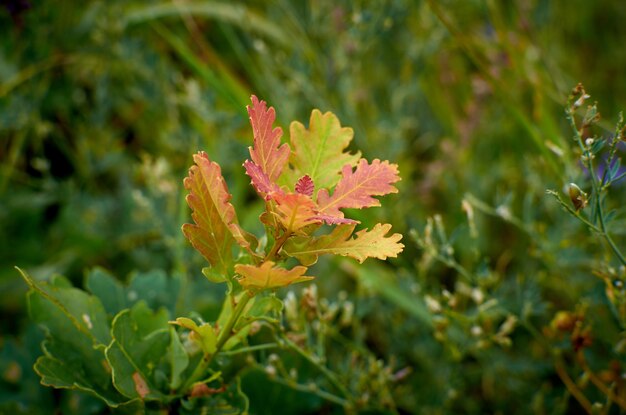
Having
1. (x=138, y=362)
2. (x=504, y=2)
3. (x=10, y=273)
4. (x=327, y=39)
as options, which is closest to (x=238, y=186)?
(x=327, y=39)

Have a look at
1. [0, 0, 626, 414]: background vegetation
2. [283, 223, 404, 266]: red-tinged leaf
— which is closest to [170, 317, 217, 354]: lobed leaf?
[283, 223, 404, 266]: red-tinged leaf

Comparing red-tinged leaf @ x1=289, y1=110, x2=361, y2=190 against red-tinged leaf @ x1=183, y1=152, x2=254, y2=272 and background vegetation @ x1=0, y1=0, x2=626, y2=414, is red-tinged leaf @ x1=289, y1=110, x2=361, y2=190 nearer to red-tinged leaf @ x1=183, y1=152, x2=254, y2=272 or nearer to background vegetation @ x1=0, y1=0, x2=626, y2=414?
red-tinged leaf @ x1=183, y1=152, x2=254, y2=272

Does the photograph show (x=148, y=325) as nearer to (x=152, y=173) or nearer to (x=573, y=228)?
(x=152, y=173)

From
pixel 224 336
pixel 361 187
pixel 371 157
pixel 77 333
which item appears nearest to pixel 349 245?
pixel 361 187

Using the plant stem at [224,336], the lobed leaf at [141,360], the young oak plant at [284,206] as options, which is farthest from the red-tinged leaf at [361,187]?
the lobed leaf at [141,360]

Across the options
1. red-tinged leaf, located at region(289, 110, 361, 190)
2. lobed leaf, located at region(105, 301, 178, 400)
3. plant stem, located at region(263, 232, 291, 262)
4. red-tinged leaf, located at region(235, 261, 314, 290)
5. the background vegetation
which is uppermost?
the background vegetation

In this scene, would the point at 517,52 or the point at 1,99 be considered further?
the point at 517,52

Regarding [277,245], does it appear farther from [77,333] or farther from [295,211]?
[77,333]

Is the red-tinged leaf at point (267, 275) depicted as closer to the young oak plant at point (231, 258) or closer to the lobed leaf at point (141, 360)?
the young oak plant at point (231, 258)
